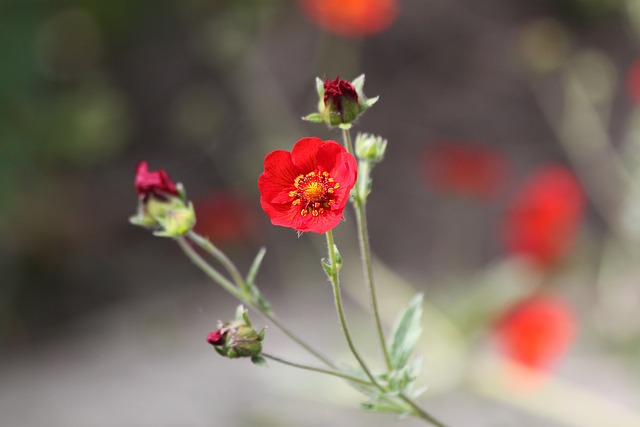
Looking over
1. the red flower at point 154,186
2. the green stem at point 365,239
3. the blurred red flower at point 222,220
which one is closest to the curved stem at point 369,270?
the green stem at point 365,239

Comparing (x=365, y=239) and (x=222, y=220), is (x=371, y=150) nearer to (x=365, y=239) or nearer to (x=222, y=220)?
(x=365, y=239)

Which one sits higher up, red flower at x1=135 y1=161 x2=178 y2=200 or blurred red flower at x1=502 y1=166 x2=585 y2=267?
blurred red flower at x1=502 y1=166 x2=585 y2=267

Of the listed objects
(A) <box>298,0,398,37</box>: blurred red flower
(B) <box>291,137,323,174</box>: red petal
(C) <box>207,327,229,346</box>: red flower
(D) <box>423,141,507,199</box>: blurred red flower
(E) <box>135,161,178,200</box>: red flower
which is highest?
(A) <box>298,0,398,37</box>: blurred red flower

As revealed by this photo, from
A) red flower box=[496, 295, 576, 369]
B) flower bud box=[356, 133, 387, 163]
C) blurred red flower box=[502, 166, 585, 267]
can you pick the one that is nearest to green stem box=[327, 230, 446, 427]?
flower bud box=[356, 133, 387, 163]

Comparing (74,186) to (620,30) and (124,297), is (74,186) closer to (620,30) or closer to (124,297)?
(124,297)

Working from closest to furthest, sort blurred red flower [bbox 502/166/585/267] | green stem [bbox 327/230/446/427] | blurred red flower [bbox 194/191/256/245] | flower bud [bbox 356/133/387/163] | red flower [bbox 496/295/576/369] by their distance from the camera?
green stem [bbox 327/230/446/427], flower bud [bbox 356/133/387/163], red flower [bbox 496/295/576/369], blurred red flower [bbox 502/166/585/267], blurred red flower [bbox 194/191/256/245]

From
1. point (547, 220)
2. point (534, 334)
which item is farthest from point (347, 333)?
point (547, 220)

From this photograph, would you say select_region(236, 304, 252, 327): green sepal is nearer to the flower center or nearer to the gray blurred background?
the flower center
